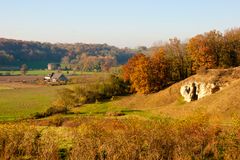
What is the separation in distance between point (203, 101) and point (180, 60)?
28264 millimetres

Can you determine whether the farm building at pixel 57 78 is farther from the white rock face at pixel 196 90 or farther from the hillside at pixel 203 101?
the white rock face at pixel 196 90

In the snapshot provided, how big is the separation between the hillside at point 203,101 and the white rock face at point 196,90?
35.3 inches

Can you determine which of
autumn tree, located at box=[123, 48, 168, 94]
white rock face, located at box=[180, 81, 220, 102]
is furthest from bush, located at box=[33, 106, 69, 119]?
white rock face, located at box=[180, 81, 220, 102]

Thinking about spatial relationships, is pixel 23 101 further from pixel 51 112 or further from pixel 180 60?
pixel 180 60

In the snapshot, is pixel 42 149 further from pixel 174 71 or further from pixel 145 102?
pixel 174 71

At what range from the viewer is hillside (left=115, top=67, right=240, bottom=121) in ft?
179

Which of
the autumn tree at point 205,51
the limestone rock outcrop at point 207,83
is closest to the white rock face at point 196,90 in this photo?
the limestone rock outcrop at point 207,83

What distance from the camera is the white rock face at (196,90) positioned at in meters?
67.1

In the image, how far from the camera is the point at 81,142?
2469 centimetres

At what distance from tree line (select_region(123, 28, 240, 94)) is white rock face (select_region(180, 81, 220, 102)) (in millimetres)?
10786

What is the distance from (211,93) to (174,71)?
22693mm

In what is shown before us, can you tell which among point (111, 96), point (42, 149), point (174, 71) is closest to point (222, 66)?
point (174, 71)

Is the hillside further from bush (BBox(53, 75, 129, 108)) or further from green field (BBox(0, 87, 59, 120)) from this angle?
green field (BBox(0, 87, 59, 120))

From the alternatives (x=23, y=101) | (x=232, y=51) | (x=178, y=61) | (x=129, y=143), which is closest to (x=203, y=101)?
(x=178, y=61)
